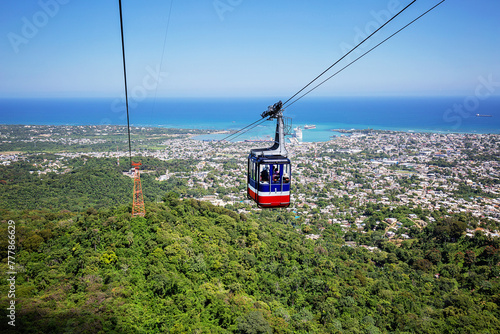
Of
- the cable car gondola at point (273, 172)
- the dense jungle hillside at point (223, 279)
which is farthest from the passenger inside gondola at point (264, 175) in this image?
the dense jungle hillside at point (223, 279)

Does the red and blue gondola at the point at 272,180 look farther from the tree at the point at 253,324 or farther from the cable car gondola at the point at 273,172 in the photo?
the tree at the point at 253,324

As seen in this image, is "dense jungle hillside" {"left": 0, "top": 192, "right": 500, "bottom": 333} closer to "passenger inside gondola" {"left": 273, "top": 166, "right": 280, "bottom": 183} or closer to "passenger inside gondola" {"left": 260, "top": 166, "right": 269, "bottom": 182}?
"passenger inside gondola" {"left": 260, "top": 166, "right": 269, "bottom": 182}

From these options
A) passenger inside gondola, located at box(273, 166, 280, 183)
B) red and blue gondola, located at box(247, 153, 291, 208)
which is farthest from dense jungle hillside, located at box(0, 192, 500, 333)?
passenger inside gondola, located at box(273, 166, 280, 183)

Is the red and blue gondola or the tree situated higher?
the red and blue gondola

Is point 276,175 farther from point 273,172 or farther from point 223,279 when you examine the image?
point 223,279

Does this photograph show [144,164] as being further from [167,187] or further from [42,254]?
[42,254]

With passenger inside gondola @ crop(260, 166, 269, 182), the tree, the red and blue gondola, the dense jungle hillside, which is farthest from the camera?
the tree

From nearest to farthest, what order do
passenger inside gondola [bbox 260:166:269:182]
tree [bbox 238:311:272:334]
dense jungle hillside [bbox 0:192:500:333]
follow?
passenger inside gondola [bbox 260:166:269:182]
dense jungle hillside [bbox 0:192:500:333]
tree [bbox 238:311:272:334]

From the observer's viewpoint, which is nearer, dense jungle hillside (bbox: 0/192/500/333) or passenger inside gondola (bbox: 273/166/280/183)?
passenger inside gondola (bbox: 273/166/280/183)

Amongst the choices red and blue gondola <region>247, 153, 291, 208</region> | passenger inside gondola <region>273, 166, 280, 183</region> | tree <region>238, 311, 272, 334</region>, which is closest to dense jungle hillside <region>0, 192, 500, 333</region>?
tree <region>238, 311, 272, 334</region>
